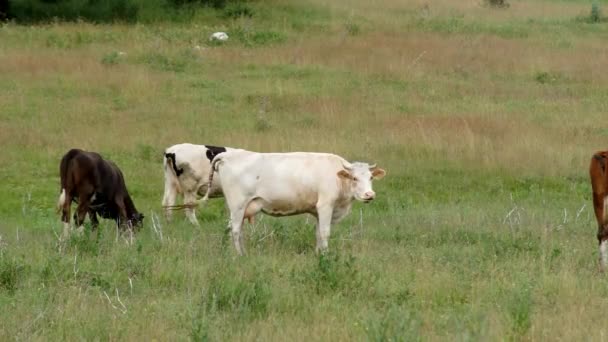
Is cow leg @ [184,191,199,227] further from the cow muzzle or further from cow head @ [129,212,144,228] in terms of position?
the cow muzzle

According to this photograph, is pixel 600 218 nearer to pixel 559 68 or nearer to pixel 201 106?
pixel 201 106

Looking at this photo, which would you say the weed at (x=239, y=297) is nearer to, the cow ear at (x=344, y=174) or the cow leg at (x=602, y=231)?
the cow ear at (x=344, y=174)

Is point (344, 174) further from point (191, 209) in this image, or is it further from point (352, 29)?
point (352, 29)

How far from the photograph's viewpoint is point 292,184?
12.0 m

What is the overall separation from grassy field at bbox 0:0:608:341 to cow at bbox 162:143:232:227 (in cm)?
55

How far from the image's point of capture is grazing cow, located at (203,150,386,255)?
1202 centimetres

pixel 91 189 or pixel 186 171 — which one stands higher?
pixel 91 189

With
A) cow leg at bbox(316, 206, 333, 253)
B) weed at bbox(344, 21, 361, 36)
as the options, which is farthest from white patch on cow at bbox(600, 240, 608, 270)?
weed at bbox(344, 21, 361, 36)

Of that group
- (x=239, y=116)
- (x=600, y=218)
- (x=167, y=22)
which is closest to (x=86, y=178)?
(x=600, y=218)

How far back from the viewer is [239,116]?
22.1 m

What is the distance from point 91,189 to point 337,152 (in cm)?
659

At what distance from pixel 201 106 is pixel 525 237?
1196cm

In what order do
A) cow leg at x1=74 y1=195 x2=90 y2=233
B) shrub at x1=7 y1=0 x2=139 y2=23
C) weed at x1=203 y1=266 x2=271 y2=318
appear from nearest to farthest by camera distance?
weed at x1=203 y1=266 x2=271 y2=318, cow leg at x1=74 y1=195 x2=90 y2=233, shrub at x1=7 y1=0 x2=139 y2=23

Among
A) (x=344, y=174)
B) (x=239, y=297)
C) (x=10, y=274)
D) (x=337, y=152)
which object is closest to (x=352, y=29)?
(x=337, y=152)
